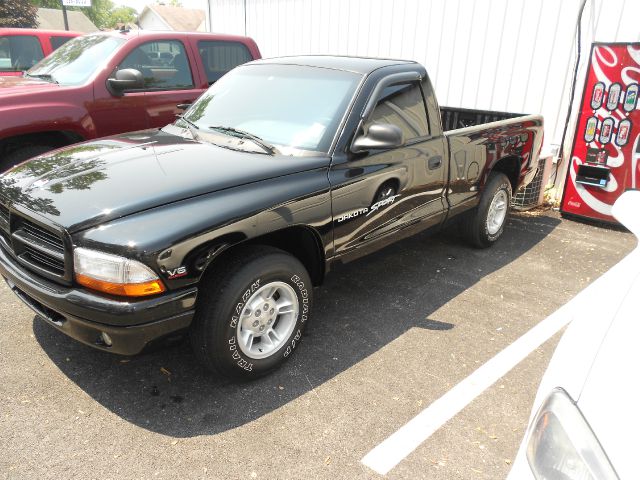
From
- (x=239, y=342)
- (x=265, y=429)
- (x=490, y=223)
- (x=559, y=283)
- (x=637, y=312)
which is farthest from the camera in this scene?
(x=490, y=223)

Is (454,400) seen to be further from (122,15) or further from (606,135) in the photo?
(122,15)

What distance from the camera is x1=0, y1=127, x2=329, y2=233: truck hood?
2.55 m

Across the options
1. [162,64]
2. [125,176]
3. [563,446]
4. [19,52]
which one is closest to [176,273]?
[125,176]

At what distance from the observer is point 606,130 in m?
5.87

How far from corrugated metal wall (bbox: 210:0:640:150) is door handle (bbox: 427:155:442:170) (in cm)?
367

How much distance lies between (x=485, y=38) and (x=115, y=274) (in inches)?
259

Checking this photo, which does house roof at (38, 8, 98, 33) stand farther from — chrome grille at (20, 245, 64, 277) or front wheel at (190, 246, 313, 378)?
front wheel at (190, 246, 313, 378)

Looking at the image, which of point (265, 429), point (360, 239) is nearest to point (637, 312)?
point (265, 429)

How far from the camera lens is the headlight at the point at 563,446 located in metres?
1.17

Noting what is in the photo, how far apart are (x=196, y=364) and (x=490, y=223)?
134 inches

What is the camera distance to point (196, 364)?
316 cm

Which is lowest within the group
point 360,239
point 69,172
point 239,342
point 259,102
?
point 239,342

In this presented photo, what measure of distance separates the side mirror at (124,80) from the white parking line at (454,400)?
439cm

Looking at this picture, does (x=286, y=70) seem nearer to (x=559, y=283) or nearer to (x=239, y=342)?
(x=239, y=342)
